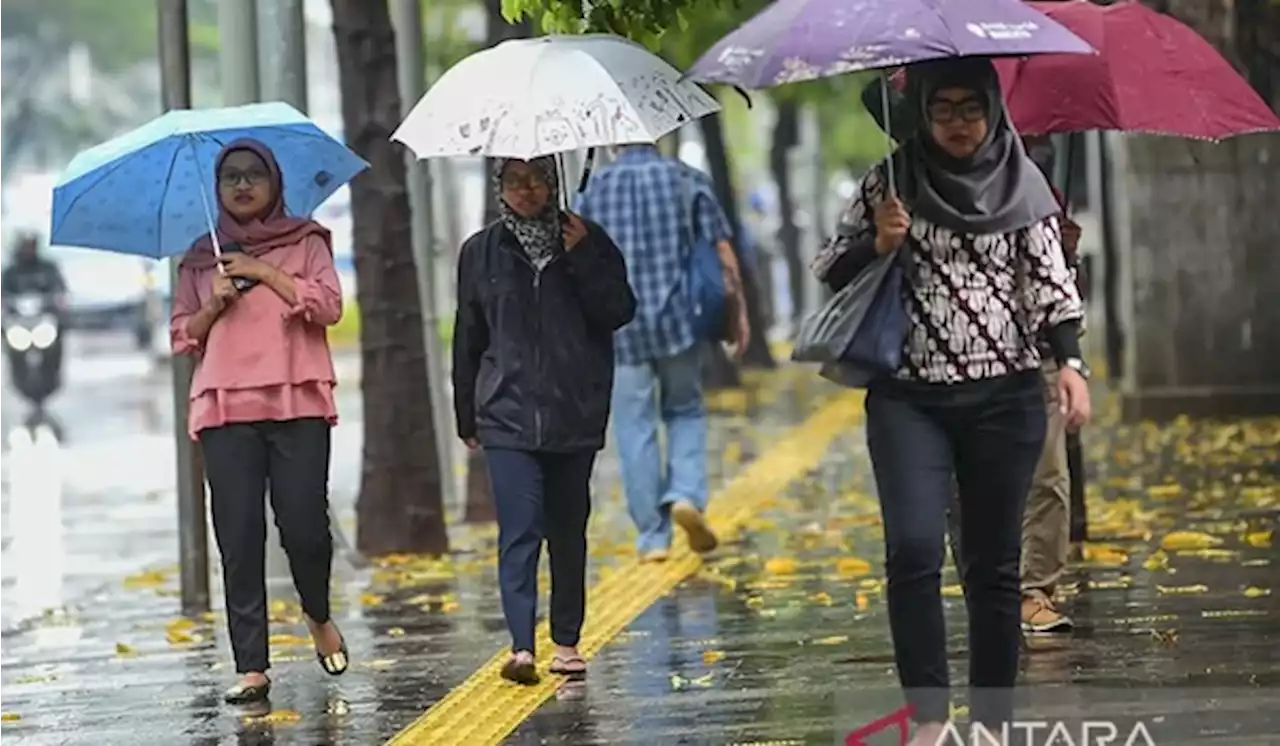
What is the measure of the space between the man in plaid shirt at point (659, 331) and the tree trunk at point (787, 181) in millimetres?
22310

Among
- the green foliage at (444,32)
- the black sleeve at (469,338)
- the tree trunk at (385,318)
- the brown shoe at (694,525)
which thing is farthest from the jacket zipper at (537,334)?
the green foliage at (444,32)

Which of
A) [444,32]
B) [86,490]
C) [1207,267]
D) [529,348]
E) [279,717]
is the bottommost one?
[279,717]

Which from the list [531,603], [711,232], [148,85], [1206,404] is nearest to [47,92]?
[148,85]

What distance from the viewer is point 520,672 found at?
868 cm

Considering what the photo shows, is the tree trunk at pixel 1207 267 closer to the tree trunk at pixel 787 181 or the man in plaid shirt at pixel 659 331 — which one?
the man in plaid shirt at pixel 659 331

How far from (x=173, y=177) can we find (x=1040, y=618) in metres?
3.22

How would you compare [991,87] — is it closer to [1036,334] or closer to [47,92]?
[1036,334]

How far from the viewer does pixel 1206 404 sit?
18.5m

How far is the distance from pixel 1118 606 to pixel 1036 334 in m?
3.04

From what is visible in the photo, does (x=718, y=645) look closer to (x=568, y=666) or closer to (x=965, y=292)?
(x=568, y=666)

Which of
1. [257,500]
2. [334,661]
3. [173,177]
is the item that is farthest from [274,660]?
[173,177]

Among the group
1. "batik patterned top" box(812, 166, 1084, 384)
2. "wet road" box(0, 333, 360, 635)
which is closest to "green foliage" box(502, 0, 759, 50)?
"batik patterned top" box(812, 166, 1084, 384)

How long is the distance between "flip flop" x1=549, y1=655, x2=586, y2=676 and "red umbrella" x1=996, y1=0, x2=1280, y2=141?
7.34 feet

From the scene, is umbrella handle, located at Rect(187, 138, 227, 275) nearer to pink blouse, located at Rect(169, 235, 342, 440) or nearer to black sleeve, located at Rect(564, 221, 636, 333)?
pink blouse, located at Rect(169, 235, 342, 440)
